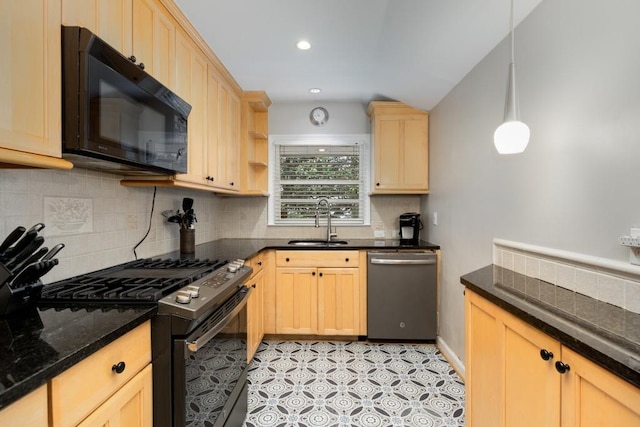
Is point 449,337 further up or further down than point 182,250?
further down

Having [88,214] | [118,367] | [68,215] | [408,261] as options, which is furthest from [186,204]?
[408,261]

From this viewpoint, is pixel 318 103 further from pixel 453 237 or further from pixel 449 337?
pixel 449 337

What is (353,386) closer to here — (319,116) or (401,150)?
(401,150)

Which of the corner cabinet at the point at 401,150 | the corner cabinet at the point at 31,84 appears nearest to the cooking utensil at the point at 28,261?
the corner cabinet at the point at 31,84

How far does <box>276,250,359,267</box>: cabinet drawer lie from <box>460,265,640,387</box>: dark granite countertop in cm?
149

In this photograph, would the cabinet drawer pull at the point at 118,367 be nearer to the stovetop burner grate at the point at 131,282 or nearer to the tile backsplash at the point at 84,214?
the stovetop burner grate at the point at 131,282

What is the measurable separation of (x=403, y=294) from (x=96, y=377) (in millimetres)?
2477

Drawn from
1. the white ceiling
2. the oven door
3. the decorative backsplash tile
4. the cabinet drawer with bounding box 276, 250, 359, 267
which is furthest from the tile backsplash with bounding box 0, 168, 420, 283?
the white ceiling

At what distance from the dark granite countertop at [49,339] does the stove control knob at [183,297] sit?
0.31 feet

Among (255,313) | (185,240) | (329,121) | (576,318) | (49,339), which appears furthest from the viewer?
(329,121)

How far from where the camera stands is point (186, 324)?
1132 millimetres

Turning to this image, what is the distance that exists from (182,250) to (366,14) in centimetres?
206

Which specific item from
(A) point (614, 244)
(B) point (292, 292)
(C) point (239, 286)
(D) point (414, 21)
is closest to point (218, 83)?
(D) point (414, 21)

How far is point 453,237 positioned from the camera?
2576 mm
